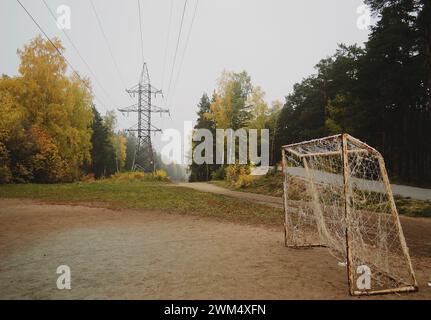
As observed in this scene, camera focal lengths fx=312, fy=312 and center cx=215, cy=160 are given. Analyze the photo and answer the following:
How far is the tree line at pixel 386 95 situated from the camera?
81.2ft

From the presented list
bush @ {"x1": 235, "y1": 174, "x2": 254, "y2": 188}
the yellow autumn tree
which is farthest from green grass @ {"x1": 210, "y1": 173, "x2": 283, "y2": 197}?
the yellow autumn tree

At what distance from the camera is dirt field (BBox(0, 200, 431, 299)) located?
498 centimetres

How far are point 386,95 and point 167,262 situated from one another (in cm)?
2674

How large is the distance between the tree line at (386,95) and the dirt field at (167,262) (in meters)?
18.8

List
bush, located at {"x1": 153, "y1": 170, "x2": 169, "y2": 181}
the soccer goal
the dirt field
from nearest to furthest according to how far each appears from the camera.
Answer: the dirt field
the soccer goal
bush, located at {"x1": 153, "y1": 170, "x2": 169, "y2": 181}

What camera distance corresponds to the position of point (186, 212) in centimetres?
1444

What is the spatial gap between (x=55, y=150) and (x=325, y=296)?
3069 centimetres

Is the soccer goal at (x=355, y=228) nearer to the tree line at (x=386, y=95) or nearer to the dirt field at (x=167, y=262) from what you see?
the dirt field at (x=167, y=262)

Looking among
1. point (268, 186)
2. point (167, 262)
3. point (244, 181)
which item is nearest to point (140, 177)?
point (244, 181)

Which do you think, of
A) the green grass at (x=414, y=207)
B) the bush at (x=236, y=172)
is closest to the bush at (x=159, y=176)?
the bush at (x=236, y=172)

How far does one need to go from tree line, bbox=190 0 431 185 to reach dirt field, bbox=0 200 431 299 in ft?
61.7

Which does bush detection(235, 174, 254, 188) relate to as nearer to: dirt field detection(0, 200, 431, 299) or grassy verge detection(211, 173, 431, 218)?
grassy verge detection(211, 173, 431, 218)
